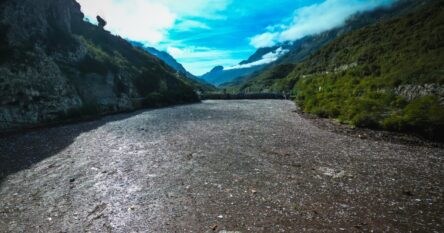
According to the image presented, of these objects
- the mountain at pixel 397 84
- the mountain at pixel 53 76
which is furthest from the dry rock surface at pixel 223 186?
the mountain at pixel 53 76

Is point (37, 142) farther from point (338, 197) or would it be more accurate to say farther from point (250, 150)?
point (338, 197)

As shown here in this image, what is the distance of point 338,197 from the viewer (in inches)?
625

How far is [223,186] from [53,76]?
149 ft

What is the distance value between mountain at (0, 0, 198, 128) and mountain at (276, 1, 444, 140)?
4205cm

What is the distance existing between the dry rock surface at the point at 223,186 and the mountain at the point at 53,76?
12805 millimetres

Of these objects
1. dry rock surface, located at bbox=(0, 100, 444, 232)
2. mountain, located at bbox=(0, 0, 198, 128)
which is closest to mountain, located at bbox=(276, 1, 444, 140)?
dry rock surface, located at bbox=(0, 100, 444, 232)

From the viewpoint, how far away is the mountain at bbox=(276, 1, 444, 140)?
30547 mm

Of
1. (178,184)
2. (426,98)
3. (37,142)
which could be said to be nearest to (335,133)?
(426,98)

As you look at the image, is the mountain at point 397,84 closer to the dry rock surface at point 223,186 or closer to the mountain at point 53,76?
the dry rock surface at point 223,186

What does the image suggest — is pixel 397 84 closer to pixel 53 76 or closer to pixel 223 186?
pixel 223 186

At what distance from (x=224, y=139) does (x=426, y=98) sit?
23.0 m

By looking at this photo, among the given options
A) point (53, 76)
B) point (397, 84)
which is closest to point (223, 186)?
point (397, 84)

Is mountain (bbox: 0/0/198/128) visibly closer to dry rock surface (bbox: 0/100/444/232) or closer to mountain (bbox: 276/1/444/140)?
dry rock surface (bbox: 0/100/444/232)

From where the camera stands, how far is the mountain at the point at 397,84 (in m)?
30.5
